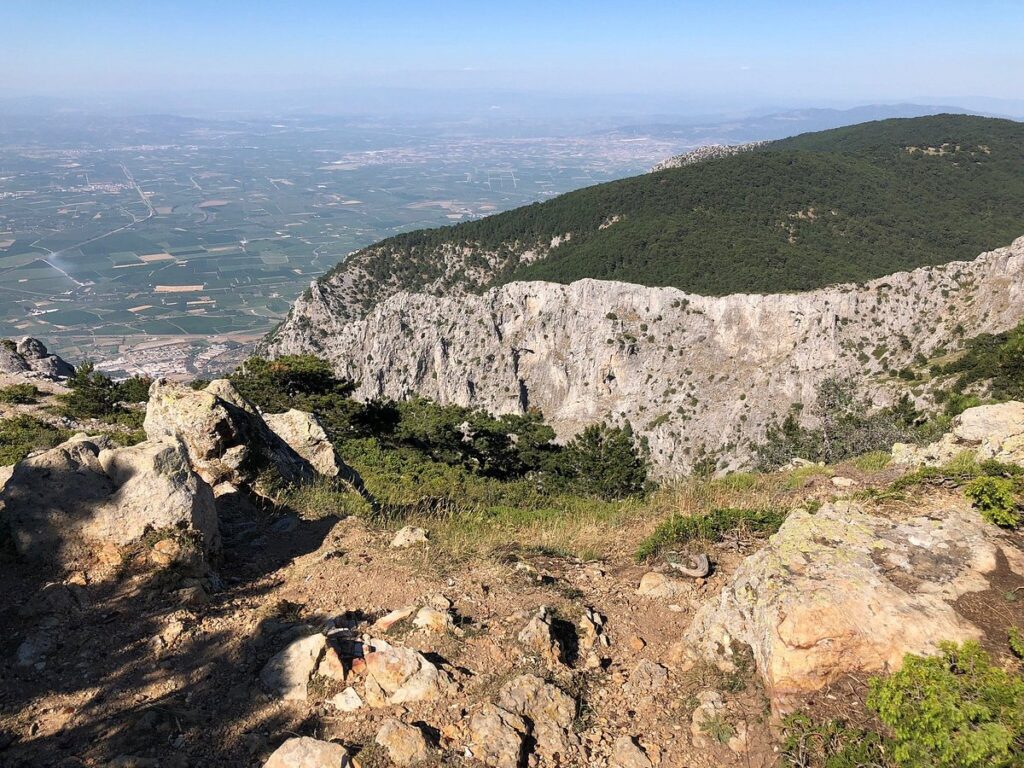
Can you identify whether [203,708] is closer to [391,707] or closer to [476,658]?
[391,707]

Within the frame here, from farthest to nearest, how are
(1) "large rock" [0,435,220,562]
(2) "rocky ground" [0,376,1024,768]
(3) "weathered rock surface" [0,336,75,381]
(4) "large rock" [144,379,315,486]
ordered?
(3) "weathered rock surface" [0,336,75,381] < (4) "large rock" [144,379,315,486] < (1) "large rock" [0,435,220,562] < (2) "rocky ground" [0,376,1024,768]

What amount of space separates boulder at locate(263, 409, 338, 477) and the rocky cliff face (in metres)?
37.9

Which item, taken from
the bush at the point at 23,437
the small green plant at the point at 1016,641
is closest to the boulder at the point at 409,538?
the small green plant at the point at 1016,641

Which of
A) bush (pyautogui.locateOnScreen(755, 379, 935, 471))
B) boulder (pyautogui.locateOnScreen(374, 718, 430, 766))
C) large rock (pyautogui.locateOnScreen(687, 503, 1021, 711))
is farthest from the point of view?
bush (pyautogui.locateOnScreen(755, 379, 935, 471))

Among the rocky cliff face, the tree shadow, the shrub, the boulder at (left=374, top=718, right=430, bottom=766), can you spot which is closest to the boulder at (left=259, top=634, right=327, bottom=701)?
the tree shadow

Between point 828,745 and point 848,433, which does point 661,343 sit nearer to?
point 848,433

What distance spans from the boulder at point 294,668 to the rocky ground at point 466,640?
0.02 meters

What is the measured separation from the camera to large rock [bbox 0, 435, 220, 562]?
6191 mm

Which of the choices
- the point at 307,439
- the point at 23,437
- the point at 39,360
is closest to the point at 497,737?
the point at 307,439

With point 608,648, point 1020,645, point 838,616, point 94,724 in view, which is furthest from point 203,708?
point 1020,645

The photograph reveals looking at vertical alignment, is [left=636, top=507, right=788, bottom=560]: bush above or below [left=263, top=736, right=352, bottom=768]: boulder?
below

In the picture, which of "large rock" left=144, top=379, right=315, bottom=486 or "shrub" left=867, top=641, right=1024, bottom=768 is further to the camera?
"large rock" left=144, top=379, right=315, bottom=486

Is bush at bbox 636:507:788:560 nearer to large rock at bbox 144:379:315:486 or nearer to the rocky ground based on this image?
the rocky ground

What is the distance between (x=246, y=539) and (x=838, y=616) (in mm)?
6955
